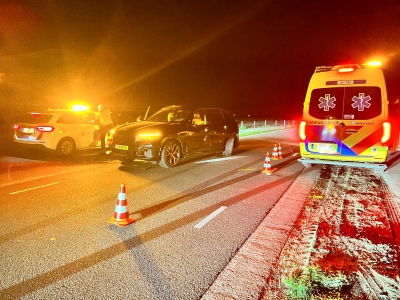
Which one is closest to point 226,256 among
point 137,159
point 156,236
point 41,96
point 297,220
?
point 156,236

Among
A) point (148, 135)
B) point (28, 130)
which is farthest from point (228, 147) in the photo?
point (28, 130)

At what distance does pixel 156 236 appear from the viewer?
4.48 metres

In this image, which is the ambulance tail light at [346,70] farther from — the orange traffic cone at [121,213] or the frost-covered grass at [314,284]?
the orange traffic cone at [121,213]

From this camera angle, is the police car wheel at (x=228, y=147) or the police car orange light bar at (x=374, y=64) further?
the police car wheel at (x=228, y=147)

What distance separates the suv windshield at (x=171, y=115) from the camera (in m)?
10.2

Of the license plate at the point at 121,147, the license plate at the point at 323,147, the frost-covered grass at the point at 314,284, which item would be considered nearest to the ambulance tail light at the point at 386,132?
the license plate at the point at 323,147

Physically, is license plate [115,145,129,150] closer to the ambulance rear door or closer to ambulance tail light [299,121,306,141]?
ambulance tail light [299,121,306,141]

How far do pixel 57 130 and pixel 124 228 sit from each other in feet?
23.2

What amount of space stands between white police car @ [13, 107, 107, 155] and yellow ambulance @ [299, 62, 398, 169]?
7507mm

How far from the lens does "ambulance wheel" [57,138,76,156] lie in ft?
35.5

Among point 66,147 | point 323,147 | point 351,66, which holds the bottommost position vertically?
point 66,147

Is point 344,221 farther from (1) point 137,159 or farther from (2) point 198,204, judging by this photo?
(1) point 137,159

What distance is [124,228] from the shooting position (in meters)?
4.78

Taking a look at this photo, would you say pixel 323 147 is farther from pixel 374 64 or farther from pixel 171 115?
pixel 171 115
